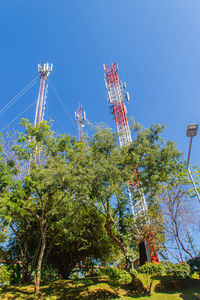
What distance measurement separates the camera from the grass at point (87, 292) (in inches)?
335

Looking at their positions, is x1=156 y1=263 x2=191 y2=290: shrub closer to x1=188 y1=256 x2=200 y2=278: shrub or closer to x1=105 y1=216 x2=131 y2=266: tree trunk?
x1=188 y1=256 x2=200 y2=278: shrub

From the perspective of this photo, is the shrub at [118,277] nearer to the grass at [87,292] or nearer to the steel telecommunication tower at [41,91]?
the grass at [87,292]

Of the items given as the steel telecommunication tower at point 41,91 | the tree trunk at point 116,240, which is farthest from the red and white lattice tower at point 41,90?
the tree trunk at point 116,240

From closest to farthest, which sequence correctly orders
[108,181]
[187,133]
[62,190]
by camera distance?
[187,133] → [108,181] → [62,190]

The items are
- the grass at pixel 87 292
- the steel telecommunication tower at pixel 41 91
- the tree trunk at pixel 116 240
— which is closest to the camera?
the grass at pixel 87 292

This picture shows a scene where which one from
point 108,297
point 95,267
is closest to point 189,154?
point 108,297

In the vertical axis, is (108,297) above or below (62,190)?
below

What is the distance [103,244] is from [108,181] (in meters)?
6.67

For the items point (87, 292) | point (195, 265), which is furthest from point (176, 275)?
point (87, 292)

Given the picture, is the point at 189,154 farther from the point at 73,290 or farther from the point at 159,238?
the point at 73,290

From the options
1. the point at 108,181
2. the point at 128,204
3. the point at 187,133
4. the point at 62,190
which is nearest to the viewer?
the point at 187,133

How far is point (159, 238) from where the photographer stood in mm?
12484

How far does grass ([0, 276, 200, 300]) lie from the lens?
27.9 feet

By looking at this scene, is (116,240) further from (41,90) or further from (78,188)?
(41,90)
